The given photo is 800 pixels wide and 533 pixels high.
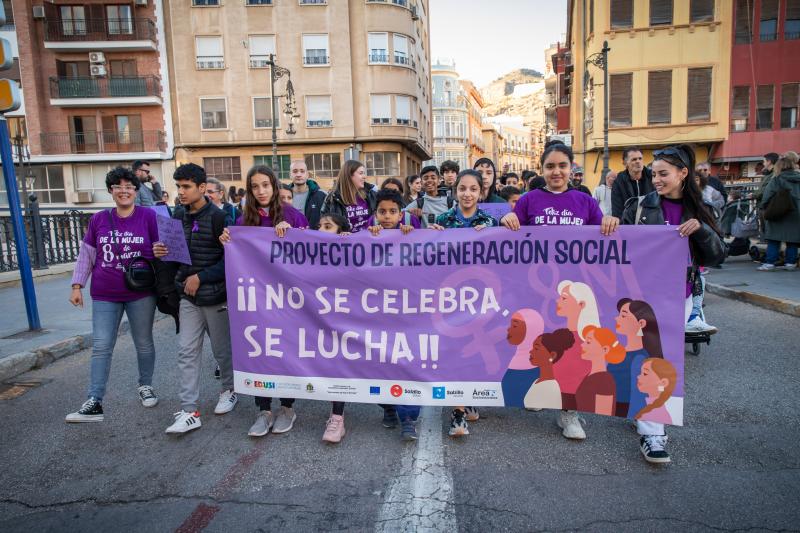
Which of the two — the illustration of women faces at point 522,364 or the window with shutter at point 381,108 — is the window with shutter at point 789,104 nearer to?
the window with shutter at point 381,108

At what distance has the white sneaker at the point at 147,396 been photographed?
184 inches

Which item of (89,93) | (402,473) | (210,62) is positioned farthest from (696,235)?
(89,93)

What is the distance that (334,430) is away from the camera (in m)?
3.87

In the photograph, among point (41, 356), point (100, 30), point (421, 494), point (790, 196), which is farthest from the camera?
point (100, 30)

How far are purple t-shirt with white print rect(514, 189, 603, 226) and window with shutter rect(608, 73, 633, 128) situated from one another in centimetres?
2365

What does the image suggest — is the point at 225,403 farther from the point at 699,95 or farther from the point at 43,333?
the point at 699,95

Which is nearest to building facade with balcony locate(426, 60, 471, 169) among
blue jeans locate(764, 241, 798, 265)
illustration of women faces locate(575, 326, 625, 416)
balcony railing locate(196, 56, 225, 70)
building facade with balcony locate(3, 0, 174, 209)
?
balcony railing locate(196, 56, 225, 70)

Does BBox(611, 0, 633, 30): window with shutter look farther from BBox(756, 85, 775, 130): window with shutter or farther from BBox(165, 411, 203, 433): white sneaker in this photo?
BBox(165, 411, 203, 433): white sneaker

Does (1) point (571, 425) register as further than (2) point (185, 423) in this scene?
No

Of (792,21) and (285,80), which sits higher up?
(285,80)

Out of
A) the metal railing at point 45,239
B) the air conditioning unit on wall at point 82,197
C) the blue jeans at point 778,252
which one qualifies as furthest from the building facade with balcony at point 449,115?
the blue jeans at point 778,252

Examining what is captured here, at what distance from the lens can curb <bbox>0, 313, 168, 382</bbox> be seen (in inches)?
222

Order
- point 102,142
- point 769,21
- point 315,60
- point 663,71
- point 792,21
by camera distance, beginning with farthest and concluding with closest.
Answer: point 102,142, point 315,60, point 663,71, point 769,21, point 792,21

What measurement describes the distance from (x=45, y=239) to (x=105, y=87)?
80.5 feet
